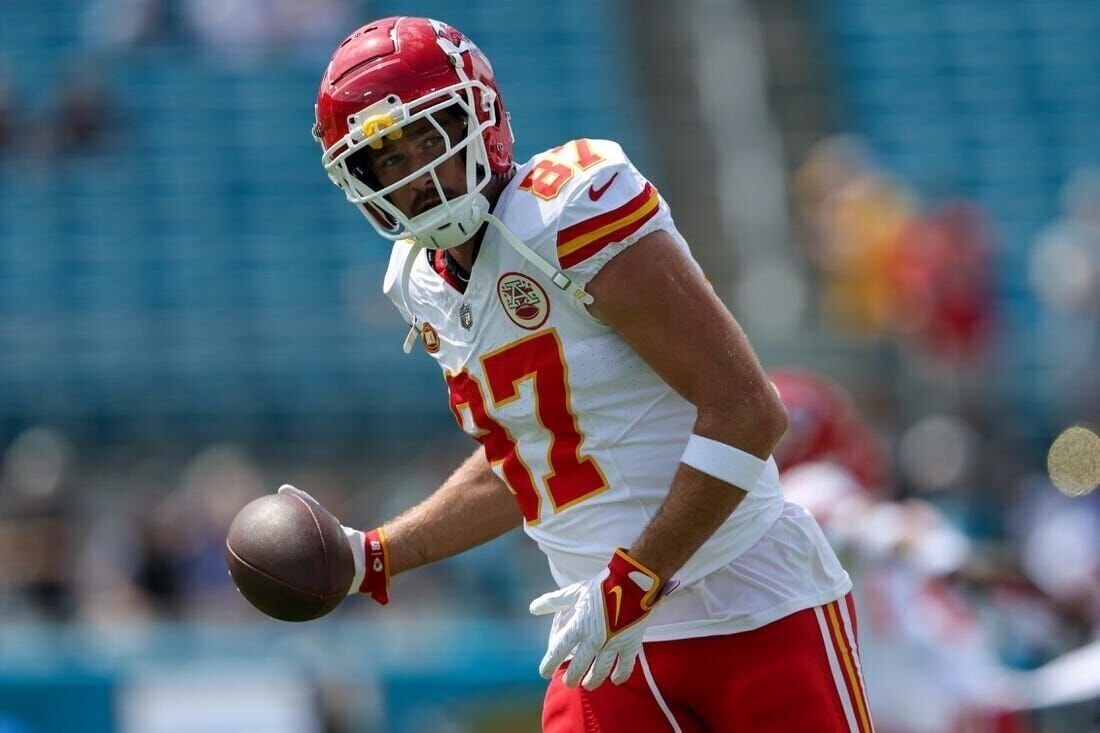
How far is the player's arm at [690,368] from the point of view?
288 cm

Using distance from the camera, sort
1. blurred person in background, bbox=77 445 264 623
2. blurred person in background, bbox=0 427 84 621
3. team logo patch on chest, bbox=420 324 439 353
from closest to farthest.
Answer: team logo patch on chest, bbox=420 324 439 353 → blurred person in background, bbox=77 445 264 623 → blurred person in background, bbox=0 427 84 621

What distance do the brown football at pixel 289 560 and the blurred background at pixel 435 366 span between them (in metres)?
2.61

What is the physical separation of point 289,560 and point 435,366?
777 cm

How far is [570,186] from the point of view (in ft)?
9.72

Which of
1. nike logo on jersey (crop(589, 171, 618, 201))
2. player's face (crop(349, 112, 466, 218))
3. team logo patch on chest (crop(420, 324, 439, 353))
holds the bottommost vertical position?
team logo patch on chest (crop(420, 324, 439, 353))

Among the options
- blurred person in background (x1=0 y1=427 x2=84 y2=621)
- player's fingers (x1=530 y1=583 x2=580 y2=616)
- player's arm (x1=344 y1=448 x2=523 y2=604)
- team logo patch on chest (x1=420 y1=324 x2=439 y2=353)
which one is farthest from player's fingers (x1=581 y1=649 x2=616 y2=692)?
blurred person in background (x1=0 y1=427 x2=84 y2=621)

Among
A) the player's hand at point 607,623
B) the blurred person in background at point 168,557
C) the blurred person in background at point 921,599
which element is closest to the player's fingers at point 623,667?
the player's hand at point 607,623

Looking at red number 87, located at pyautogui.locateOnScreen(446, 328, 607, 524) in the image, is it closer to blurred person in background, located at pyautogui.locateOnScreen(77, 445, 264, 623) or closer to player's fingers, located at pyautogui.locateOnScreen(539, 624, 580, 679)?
player's fingers, located at pyautogui.locateOnScreen(539, 624, 580, 679)

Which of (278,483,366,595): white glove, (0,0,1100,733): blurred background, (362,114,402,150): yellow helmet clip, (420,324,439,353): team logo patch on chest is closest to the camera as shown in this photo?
(362,114,402,150): yellow helmet clip

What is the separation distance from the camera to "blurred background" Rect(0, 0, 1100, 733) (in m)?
7.55

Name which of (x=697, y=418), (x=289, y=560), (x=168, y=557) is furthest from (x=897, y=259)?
(x=697, y=418)

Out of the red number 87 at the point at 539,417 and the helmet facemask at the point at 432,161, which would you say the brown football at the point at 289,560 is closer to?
the red number 87 at the point at 539,417

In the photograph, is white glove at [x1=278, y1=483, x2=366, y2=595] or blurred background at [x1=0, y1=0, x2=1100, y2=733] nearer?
white glove at [x1=278, y1=483, x2=366, y2=595]

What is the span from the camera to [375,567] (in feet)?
11.5
